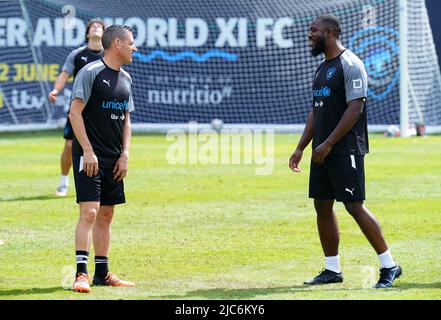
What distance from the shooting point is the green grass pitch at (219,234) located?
9.26 meters

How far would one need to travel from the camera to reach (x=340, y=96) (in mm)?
9352

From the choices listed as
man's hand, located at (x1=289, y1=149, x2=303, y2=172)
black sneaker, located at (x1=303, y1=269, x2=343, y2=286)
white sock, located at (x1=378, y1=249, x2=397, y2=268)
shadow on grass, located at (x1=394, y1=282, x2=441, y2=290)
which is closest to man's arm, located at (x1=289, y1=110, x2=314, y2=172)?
man's hand, located at (x1=289, y1=149, x2=303, y2=172)

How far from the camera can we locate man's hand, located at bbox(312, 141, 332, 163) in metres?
9.25

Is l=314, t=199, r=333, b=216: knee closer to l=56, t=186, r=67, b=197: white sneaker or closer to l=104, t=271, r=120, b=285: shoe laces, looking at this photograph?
l=104, t=271, r=120, b=285: shoe laces

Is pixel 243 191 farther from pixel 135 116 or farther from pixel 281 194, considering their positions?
pixel 135 116

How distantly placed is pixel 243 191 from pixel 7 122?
14.3 meters

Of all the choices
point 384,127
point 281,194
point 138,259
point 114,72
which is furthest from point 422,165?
point 114,72

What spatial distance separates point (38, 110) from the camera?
29688 millimetres

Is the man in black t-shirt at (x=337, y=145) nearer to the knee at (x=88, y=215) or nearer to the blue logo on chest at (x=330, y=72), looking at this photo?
the blue logo on chest at (x=330, y=72)

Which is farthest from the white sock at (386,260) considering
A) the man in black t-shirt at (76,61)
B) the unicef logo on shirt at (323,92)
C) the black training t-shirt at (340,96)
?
the man in black t-shirt at (76,61)

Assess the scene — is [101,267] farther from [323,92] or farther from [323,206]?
[323,92]

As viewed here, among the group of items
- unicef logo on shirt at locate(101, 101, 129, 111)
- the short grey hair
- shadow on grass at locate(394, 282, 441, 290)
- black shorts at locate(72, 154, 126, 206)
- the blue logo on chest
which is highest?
the short grey hair

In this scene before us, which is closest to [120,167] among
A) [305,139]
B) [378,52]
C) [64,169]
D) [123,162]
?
[123,162]

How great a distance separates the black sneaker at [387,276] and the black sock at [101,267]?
2.38m
